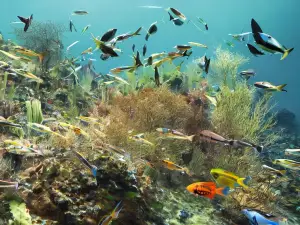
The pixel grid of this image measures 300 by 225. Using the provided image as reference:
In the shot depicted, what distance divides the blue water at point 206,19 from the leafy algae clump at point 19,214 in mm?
54300

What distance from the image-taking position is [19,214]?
108 inches

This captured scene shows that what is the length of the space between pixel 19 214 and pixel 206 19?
135 metres

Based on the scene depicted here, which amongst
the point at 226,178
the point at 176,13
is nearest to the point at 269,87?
the point at 226,178

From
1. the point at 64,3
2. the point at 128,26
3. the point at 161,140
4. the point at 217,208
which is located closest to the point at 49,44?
the point at 161,140

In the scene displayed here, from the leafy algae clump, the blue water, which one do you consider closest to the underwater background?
the leafy algae clump

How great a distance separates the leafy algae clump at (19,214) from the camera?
8.84ft

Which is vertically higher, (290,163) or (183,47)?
Result: (183,47)

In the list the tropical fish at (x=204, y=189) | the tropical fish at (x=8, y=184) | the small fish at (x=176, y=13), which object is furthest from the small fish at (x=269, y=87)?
the tropical fish at (x=8, y=184)

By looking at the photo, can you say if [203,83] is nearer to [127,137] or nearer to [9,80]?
[127,137]

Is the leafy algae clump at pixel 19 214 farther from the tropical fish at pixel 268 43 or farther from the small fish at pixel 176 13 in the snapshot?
the small fish at pixel 176 13

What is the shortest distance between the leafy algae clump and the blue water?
54300 mm

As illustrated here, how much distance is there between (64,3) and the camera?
123m

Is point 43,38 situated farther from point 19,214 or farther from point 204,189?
point 204,189

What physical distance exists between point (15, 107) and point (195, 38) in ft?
451
